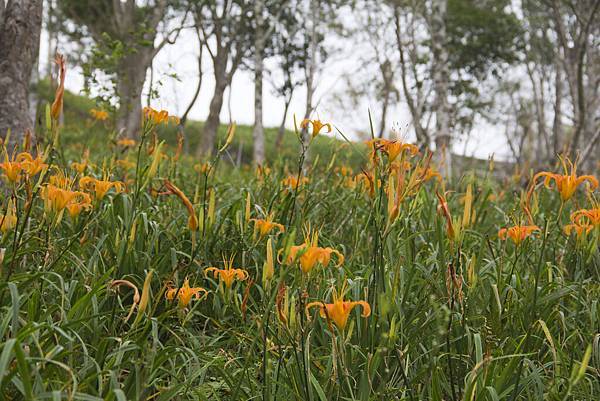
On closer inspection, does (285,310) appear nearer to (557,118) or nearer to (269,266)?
(269,266)

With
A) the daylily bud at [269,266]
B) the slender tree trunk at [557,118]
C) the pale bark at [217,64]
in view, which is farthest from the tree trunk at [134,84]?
the daylily bud at [269,266]

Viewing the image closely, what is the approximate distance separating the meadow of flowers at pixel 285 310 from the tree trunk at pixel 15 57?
42.8 inches

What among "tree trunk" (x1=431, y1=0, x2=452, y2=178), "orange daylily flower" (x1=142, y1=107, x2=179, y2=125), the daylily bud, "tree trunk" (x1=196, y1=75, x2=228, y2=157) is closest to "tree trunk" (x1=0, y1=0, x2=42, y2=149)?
"orange daylily flower" (x1=142, y1=107, x2=179, y2=125)

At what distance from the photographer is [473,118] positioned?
21906 millimetres

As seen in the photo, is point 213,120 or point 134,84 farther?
point 213,120

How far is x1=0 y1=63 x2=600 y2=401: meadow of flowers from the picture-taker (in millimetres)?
1274

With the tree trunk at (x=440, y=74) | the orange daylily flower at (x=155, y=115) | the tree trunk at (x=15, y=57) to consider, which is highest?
the tree trunk at (x=440, y=74)

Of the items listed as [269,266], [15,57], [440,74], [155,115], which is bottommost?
[269,266]

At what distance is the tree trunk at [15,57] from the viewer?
318 cm

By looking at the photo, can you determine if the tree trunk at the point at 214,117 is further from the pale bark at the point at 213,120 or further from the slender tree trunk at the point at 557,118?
the slender tree trunk at the point at 557,118

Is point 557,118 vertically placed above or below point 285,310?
above

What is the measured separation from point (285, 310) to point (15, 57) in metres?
2.73

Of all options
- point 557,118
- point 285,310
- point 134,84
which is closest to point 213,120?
point 134,84

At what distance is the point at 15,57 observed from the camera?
3203mm
